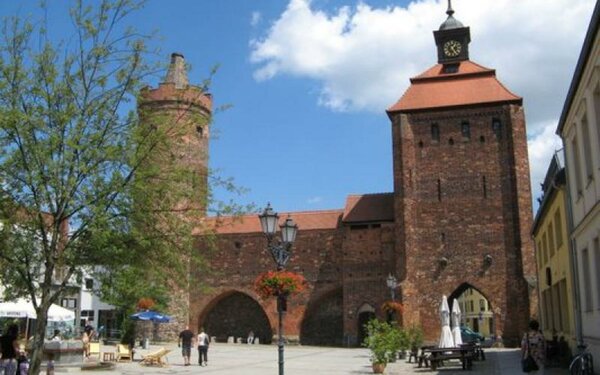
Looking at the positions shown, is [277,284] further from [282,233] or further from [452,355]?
[452,355]

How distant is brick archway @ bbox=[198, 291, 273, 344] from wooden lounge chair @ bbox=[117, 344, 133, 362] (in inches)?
677

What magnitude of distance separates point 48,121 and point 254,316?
30.9 m

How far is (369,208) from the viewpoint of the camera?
39406 millimetres

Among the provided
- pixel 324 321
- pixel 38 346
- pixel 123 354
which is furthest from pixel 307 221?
pixel 38 346

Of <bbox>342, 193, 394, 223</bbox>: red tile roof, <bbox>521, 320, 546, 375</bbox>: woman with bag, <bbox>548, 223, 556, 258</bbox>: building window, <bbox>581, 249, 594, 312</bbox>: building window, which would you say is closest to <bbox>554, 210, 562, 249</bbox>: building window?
<bbox>548, 223, 556, 258</bbox>: building window

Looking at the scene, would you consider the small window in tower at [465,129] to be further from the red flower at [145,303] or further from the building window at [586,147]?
the building window at [586,147]

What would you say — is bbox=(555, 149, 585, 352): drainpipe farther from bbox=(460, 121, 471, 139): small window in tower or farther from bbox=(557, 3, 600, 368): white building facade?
bbox=(460, 121, 471, 139): small window in tower

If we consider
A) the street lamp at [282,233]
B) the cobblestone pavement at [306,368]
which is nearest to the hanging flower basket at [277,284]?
the street lamp at [282,233]

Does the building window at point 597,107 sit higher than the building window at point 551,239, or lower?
higher

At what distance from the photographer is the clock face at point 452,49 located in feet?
131

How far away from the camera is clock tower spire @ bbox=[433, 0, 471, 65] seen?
40000 mm

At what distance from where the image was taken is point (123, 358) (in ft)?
80.3

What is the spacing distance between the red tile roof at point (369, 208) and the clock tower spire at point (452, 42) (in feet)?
28.5

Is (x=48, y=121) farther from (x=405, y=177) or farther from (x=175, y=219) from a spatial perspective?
(x=405, y=177)
